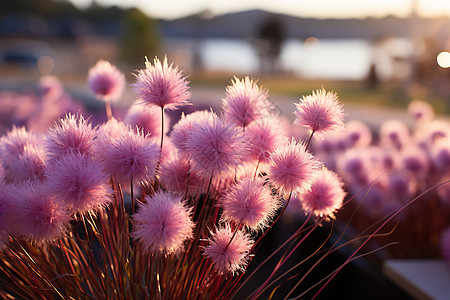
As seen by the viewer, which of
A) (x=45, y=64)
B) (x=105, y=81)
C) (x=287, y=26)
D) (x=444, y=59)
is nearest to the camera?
(x=105, y=81)

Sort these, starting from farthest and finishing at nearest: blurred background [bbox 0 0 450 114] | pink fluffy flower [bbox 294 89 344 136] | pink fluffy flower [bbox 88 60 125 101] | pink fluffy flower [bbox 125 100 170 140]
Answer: blurred background [bbox 0 0 450 114]
pink fluffy flower [bbox 88 60 125 101]
pink fluffy flower [bbox 125 100 170 140]
pink fluffy flower [bbox 294 89 344 136]

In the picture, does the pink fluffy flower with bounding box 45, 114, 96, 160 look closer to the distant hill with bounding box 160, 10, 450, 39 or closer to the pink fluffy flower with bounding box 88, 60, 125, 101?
the pink fluffy flower with bounding box 88, 60, 125, 101

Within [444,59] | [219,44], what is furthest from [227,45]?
[444,59]

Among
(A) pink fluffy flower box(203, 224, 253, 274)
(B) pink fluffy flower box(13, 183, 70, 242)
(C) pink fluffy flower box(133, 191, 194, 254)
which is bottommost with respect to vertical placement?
(A) pink fluffy flower box(203, 224, 253, 274)

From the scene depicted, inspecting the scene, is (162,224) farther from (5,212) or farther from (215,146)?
(5,212)

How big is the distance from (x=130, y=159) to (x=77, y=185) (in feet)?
0.24

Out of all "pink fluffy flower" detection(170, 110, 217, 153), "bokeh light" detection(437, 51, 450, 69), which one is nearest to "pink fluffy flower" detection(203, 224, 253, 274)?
"pink fluffy flower" detection(170, 110, 217, 153)

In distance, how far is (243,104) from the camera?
70cm

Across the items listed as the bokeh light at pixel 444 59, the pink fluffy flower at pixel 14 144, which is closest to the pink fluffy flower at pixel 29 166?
the pink fluffy flower at pixel 14 144

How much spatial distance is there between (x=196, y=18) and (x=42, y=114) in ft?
108

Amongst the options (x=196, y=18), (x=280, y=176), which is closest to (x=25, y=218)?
(x=280, y=176)

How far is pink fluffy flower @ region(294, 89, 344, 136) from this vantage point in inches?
27.3

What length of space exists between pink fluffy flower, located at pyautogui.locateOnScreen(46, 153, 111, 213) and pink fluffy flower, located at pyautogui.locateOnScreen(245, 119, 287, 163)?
0.74 feet

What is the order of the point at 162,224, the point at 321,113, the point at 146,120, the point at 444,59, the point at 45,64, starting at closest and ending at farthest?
1. the point at 162,224
2. the point at 321,113
3. the point at 146,120
4. the point at 444,59
5. the point at 45,64
